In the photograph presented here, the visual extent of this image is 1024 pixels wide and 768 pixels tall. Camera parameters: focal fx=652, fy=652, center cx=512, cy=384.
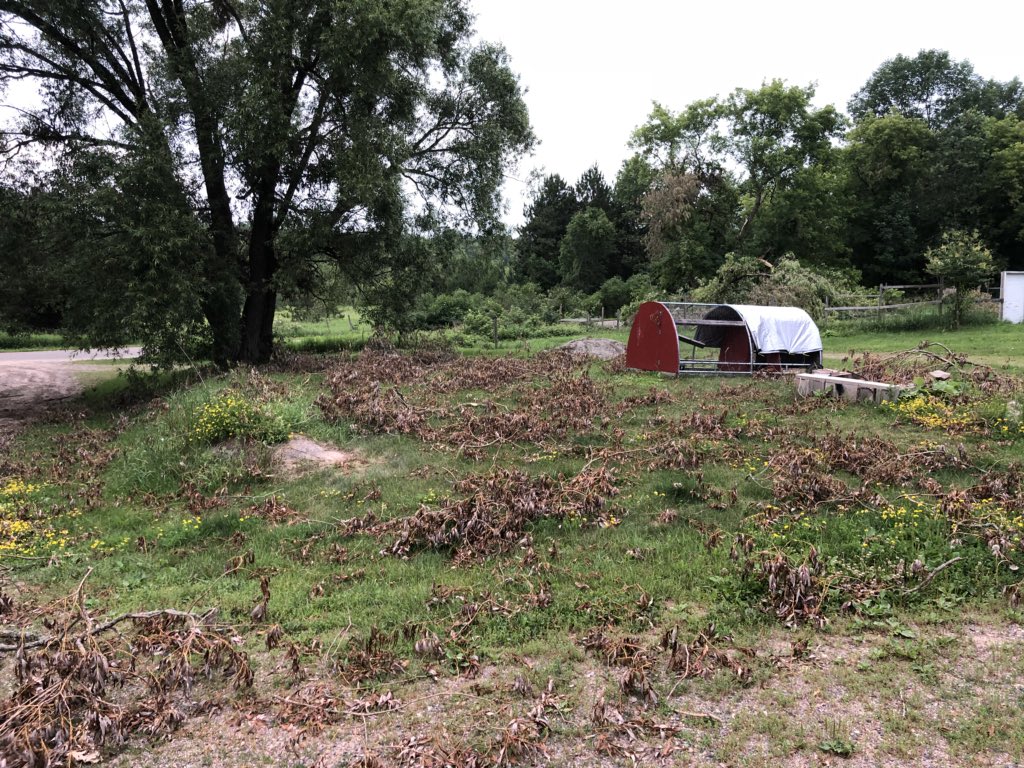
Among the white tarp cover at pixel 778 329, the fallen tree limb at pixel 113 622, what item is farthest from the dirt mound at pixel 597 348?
the fallen tree limb at pixel 113 622

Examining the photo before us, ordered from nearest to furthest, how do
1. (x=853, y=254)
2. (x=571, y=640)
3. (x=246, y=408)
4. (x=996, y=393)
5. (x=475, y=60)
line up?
1. (x=571, y=640)
2. (x=246, y=408)
3. (x=996, y=393)
4. (x=475, y=60)
5. (x=853, y=254)

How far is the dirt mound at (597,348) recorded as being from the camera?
1973cm

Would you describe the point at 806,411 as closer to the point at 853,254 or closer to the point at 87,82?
the point at 87,82

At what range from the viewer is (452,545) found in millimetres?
5785

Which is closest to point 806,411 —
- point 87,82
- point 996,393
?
point 996,393

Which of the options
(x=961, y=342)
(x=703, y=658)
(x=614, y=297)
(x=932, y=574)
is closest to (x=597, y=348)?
(x=961, y=342)

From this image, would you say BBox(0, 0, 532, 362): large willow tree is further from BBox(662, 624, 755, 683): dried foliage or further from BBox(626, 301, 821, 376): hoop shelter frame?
BBox(662, 624, 755, 683): dried foliage

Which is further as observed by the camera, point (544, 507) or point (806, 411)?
point (806, 411)

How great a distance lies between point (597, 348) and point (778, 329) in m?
6.02

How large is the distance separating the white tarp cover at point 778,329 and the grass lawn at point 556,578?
5104 millimetres

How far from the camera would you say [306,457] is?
8.59 m

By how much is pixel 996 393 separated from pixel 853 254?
38.4 m

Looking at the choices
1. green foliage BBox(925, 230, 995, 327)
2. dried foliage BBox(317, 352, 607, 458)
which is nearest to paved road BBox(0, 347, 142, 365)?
dried foliage BBox(317, 352, 607, 458)

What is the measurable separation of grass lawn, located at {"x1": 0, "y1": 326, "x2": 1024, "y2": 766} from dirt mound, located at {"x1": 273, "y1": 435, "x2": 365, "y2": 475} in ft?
0.58
